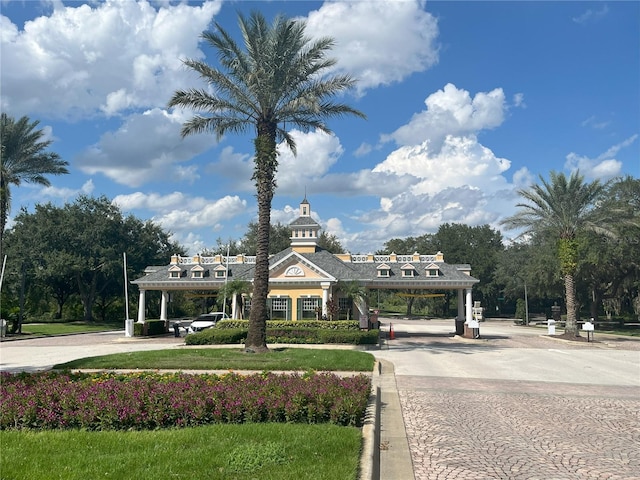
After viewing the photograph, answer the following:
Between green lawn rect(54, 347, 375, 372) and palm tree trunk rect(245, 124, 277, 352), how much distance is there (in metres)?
0.79

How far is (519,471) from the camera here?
21.0ft

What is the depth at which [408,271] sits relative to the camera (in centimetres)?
3662

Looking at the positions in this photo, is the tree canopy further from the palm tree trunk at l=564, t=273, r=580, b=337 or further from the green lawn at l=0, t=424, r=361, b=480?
the green lawn at l=0, t=424, r=361, b=480

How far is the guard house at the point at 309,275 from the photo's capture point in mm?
32969

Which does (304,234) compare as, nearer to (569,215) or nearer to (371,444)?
(569,215)

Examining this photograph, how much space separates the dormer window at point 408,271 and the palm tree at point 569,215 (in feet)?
25.0

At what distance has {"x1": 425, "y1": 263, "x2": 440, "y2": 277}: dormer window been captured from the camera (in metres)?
36.4

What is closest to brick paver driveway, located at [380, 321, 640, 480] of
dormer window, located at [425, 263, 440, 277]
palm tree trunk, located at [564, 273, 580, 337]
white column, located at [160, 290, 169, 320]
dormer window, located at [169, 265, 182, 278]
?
palm tree trunk, located at [564, 273, 580, 337]

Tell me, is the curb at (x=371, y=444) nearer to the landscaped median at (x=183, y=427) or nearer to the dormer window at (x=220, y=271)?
the landscaped median at (x=183, y=427)

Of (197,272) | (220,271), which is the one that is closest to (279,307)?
(220,271)

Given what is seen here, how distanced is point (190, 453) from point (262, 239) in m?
14.0

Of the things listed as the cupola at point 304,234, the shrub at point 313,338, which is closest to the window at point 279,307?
the cupola at point 304,234

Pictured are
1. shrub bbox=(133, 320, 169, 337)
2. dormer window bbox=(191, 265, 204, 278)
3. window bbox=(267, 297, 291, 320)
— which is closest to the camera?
window bbox=(267, 297, 291, 320)

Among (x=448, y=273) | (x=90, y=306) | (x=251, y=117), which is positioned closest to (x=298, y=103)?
(x=251, y=117)
